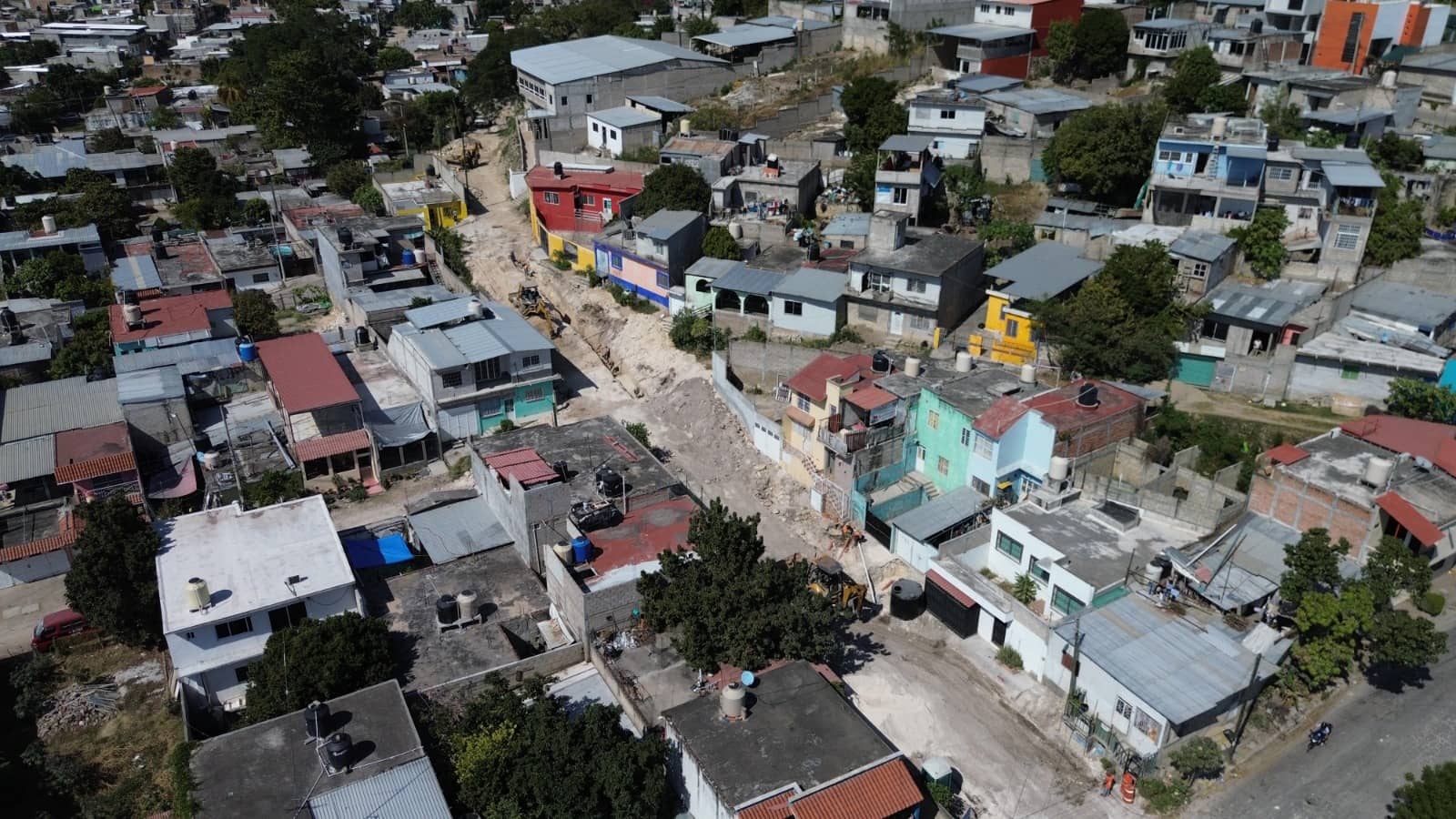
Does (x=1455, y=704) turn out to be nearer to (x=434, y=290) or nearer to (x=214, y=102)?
(x=434, y=290)

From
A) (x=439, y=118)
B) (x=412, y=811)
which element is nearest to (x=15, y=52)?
(x=439, y=118)

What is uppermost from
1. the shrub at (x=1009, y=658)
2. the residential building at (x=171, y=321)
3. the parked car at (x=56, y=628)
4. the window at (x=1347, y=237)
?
the window at (x=1347, y=237)

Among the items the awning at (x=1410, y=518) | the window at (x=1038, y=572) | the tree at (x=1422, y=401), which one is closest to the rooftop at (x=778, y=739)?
the window at (x=1038, y=572)

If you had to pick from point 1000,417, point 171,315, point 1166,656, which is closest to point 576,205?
point 171,315

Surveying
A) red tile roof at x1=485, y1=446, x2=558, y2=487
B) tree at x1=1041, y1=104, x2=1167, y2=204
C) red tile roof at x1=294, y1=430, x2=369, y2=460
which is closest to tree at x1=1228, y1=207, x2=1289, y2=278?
tree at x1=1041, y1=104, x2=1167, y2=204

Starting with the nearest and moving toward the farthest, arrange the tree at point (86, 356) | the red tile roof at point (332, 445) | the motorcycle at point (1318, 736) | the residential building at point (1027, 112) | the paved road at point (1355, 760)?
the paved road at point (1355, 760) < the motorcycle at point (1318, 736) < the red tile roof at point (332, 445) < the tree at point (86, 356) < the residential building at point (1027, 112)

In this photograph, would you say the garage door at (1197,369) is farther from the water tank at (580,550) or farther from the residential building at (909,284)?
the water tank at (580,550)
